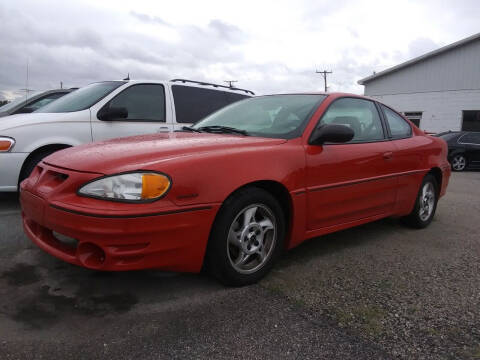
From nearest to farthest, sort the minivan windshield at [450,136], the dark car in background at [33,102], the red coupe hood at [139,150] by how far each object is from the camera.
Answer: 1. the red coupe hood at [139,150]
2. the dark car in background at [33,102]
3. the minivan windshield at [450,136]

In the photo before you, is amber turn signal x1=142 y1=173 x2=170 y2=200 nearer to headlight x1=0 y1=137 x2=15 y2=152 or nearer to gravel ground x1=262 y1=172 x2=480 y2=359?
gravel ground x1=262 y1=172 x2=480 y2=359

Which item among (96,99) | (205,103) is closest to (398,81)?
(205,103)

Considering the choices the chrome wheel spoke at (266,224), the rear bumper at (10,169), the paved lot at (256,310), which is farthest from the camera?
the rear bumper at (10,169)

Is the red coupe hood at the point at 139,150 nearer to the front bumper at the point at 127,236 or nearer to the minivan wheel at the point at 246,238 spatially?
the front bumper at the point at 127,236

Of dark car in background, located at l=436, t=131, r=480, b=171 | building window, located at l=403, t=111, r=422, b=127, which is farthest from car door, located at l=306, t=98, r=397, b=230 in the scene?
building window, located at l=403, t=111, r=422, b=127

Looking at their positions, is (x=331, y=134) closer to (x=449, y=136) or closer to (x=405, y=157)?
(x=405, y=157)

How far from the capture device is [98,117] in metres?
4.79

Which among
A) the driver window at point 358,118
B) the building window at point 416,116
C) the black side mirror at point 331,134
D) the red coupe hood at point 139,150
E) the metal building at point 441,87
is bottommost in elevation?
the red coupe hood at point 139,150

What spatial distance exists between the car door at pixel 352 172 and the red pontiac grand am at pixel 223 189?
1cm

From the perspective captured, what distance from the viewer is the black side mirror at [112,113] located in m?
4.69

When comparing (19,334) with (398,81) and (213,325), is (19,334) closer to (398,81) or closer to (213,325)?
(213,325)

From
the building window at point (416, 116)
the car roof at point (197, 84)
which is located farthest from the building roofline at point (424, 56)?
the car roof at point (197, 84)

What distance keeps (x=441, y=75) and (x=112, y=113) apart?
69.8 ft

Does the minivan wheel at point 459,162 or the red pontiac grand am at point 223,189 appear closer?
Result: the red pontiac grand am at point 223,189
